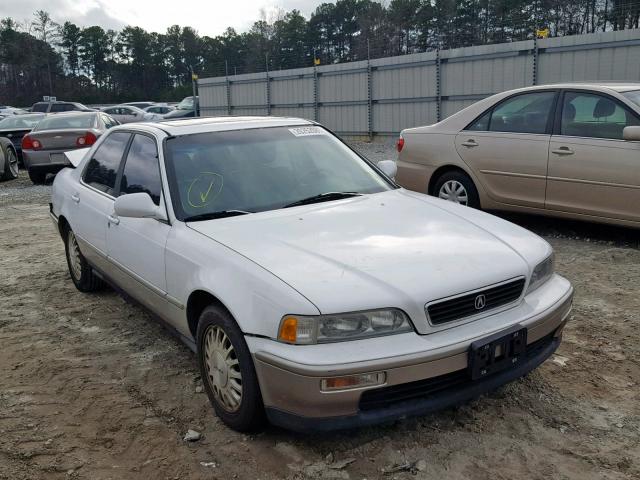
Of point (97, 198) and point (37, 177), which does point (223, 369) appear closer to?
point (97, 198)

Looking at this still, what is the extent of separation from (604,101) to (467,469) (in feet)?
15.0

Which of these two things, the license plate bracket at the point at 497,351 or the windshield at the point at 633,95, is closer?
the license plate bracket at the point at 497,351

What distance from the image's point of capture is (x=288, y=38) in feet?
196

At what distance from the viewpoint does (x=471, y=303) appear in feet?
9.07

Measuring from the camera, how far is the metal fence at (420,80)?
47.4ft

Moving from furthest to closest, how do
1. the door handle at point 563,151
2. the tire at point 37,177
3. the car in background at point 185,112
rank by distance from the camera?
the car in background at point 185,112
the tire at point 37,177
the door handle at point 563,151

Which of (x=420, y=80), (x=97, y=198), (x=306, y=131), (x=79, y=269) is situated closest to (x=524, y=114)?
(x=306, y=131)

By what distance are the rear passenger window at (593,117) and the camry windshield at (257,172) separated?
115 inches

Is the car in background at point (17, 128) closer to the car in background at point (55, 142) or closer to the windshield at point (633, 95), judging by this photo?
the car in background at point (55, 142)

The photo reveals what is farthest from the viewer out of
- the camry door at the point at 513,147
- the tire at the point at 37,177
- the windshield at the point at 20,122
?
the windshield at the point at 20,122

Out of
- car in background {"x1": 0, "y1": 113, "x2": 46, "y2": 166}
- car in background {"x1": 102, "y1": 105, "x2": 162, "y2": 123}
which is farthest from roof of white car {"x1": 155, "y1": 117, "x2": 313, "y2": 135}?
car in background {"x1": 102, "y1": 105, "x2": 162, "y2": 123}

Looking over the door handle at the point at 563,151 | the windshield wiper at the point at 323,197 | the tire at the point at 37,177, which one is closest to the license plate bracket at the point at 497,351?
the windshield wiper at the point at 323,197

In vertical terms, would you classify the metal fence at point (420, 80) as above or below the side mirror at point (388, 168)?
above

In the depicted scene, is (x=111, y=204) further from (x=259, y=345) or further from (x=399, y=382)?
(x=399, y=382)
